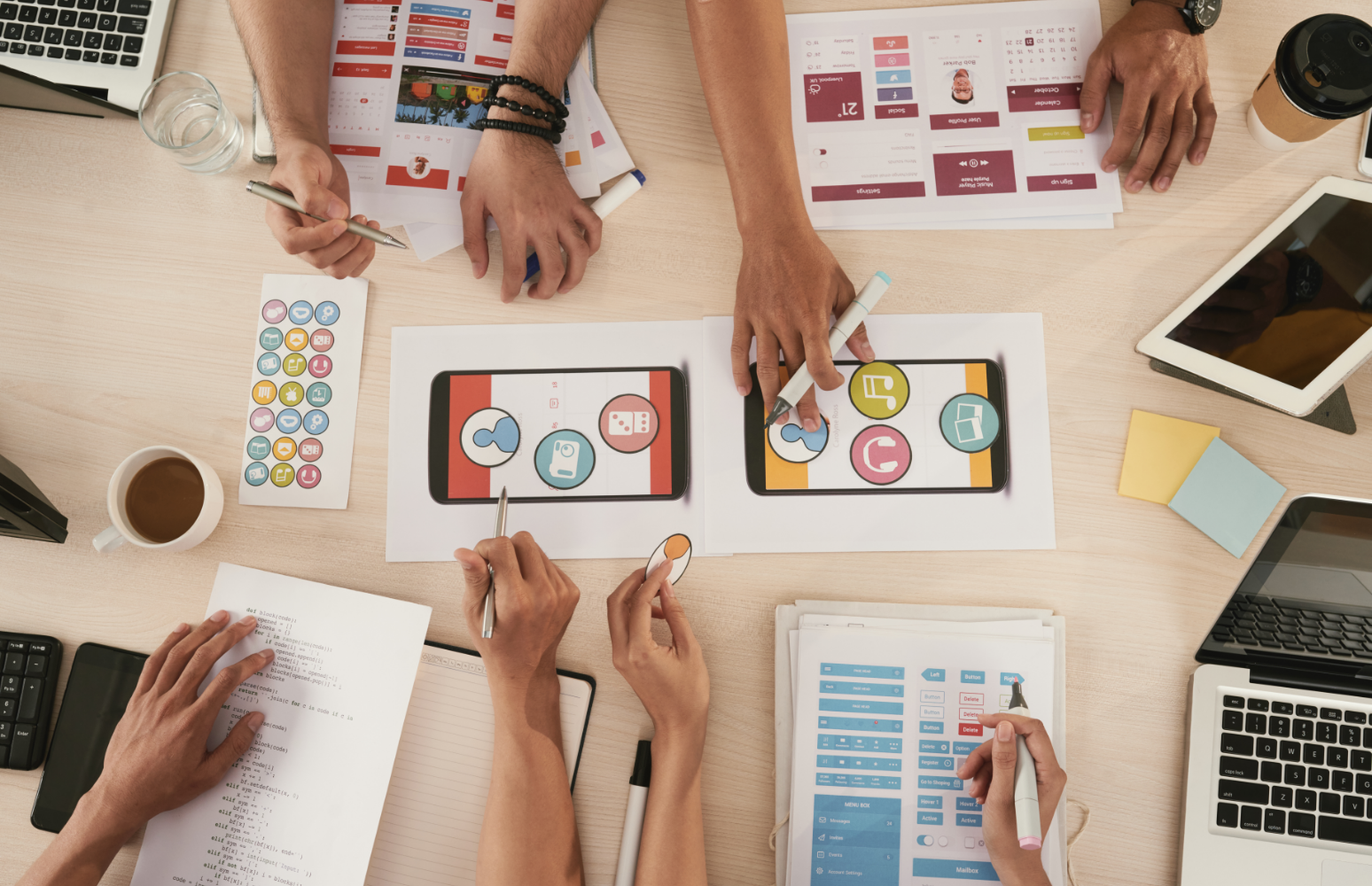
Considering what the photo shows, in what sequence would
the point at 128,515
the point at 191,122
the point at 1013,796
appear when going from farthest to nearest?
the point at 191,122 → the point at 128,515 → the point at 1013,796

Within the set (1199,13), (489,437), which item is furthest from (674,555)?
(1199,13)

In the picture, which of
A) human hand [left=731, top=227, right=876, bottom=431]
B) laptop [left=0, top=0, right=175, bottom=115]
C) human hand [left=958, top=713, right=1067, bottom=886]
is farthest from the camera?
laptop [left=0, top=0, right=175, bottom=115]

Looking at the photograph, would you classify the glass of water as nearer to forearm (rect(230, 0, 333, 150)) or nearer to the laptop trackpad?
forearm (rect(230, 0, 333, 150))

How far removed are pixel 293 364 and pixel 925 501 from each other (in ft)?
2.58

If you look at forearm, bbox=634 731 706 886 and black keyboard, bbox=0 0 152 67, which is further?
black keyboard, bbox=0 0 152 67

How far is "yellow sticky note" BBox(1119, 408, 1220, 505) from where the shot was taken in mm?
854

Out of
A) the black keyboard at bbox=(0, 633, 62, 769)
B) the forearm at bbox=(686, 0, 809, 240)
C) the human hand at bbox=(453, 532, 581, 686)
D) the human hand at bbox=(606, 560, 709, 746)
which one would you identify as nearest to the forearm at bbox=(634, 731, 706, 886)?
the human hand at bbox=(606, 560, 709, 746)

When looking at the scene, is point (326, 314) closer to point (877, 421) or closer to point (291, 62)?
point (291, 62)

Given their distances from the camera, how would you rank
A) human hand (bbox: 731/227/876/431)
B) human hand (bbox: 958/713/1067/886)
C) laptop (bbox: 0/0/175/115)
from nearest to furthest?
human hand (bbox: 958/713/1067/886) < human hand (bbox: 731/227/876/431) < laptop (bbox: 0/0/175/115)

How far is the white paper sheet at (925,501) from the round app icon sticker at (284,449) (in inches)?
19.8

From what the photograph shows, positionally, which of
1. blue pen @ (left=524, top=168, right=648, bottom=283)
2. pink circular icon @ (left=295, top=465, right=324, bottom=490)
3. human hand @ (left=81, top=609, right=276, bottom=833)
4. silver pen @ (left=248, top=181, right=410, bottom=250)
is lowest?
human hand @ (left=81, top=609, right=276, bottom=833)

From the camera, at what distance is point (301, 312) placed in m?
0.93

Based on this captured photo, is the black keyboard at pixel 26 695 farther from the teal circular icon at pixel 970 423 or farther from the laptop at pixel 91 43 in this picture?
the teal circular icon at pixel 970 423

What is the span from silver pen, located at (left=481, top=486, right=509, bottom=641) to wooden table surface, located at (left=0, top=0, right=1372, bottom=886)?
102 mm
